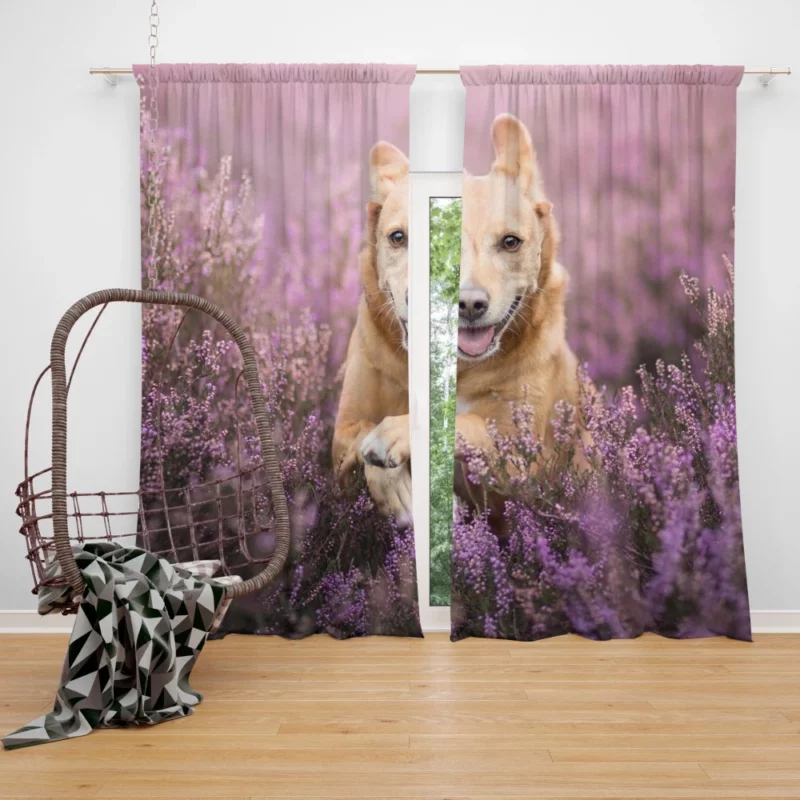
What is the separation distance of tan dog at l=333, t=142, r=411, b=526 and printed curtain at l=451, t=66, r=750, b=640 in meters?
0.23

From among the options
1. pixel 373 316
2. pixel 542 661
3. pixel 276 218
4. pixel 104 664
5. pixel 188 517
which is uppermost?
pixel 276 218

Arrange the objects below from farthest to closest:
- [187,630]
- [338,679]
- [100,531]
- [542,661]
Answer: [100,531], [542,661], [338,679], [187,630]

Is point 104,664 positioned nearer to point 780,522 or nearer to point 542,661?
point 542,661

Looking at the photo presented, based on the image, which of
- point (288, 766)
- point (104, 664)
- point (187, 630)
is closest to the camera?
point (288, 766)

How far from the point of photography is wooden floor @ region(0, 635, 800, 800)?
181 centimetres

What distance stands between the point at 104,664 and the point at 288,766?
1.98ft

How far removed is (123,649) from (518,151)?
2.17 meters

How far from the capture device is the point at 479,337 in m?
3.03

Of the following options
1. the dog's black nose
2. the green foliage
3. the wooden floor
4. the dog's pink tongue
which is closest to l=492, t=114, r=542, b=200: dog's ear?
the green foliage

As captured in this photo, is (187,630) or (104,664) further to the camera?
(187,630)

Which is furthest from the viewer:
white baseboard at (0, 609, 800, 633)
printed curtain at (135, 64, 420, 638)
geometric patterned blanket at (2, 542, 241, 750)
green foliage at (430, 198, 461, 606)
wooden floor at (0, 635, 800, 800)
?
green foliage at (430, 198, 461, 606)

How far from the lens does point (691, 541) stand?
117 inches

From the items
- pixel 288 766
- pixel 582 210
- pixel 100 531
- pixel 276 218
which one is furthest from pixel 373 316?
pixel 288 766

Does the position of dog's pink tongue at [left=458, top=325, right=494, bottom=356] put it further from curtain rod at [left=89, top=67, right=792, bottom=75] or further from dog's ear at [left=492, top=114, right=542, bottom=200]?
curtain rod at [left=89, top=67, right=792, bottom=75]
